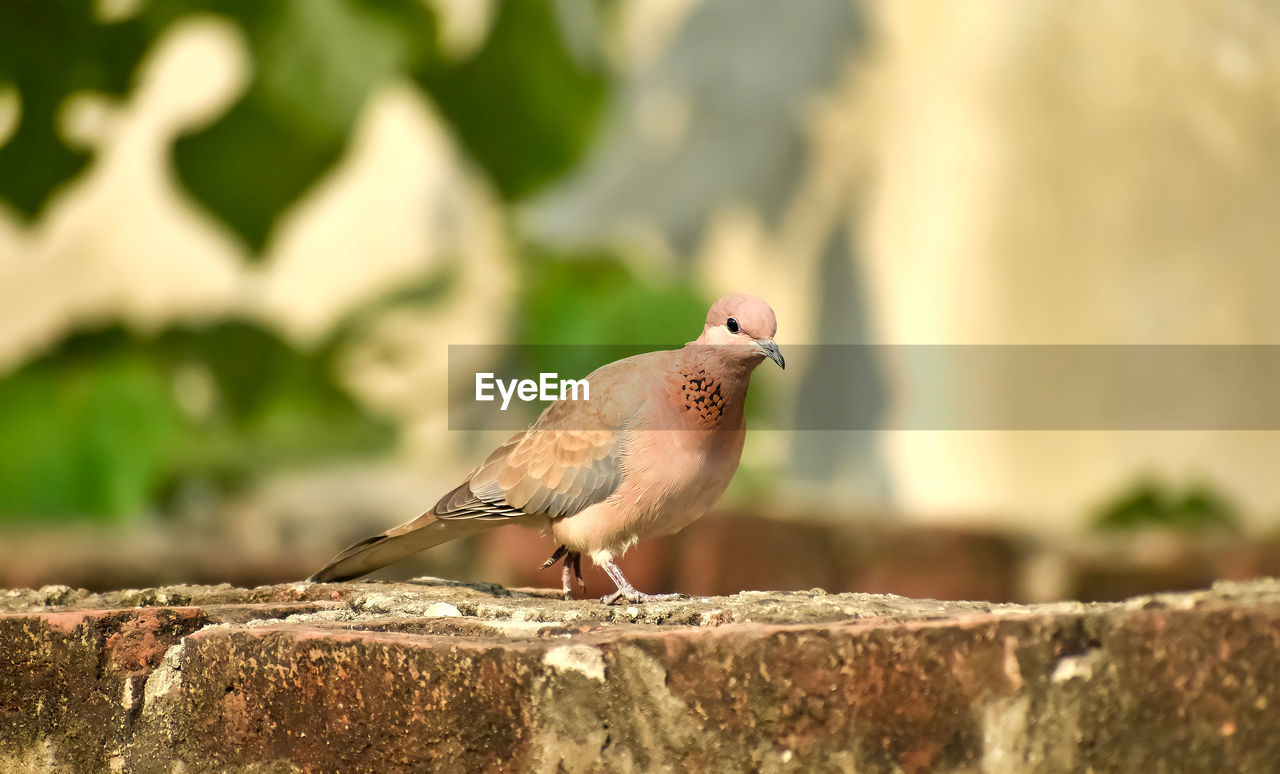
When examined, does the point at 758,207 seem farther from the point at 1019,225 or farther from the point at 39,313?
the point at 39,313

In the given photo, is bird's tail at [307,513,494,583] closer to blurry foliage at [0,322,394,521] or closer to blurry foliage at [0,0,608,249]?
blurry foliage at [0,0,608,249]

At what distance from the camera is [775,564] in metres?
3.32

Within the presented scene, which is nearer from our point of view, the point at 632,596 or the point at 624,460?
the point at 632,596

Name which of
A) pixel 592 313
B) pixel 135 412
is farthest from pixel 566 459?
pixel 592 313

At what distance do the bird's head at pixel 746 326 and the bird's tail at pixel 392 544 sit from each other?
431mm

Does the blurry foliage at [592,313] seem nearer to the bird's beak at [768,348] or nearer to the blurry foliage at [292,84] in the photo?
the blurry foliage at [292,84]

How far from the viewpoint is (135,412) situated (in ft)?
11.7

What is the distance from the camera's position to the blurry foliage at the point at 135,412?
357 centimetres

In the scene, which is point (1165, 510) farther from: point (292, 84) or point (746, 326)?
point (746, 326)

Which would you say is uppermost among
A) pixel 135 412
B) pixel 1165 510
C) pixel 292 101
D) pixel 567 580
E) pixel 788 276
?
pixel 788 276

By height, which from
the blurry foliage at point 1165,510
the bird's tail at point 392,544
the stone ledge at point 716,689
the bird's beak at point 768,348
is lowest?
the stone ledge at point 716,689

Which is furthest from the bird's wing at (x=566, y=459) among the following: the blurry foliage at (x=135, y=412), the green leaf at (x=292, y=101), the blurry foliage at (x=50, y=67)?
the blurry foliage at (x=135, y=412)

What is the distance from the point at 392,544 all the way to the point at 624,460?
14.2 inches

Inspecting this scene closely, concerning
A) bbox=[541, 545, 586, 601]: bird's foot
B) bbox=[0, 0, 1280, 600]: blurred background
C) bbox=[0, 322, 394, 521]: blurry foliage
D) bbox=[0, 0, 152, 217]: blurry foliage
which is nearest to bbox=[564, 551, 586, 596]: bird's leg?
bbox=[541, 545, 586, 601]: bird's foot
